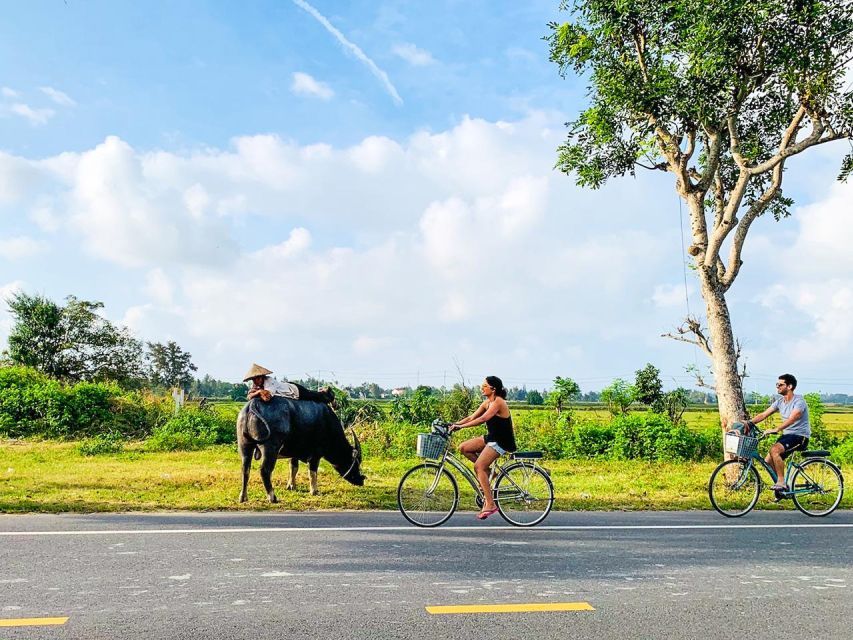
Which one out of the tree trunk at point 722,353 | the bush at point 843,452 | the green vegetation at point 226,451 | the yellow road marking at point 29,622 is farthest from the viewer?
the bush at point 843,452

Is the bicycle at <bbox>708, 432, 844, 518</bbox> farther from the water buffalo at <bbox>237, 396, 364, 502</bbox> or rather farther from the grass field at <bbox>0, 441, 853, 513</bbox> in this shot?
the water buffalo at <bbox>237, 396, 364, 502</bbox>

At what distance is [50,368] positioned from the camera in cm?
3744

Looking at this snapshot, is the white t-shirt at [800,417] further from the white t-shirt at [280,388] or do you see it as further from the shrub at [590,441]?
the shrub at [590,441]

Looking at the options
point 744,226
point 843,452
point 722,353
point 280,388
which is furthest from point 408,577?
point 843,452

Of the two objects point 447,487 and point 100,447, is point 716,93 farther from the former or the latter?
point 100,447

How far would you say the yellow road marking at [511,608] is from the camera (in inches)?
207

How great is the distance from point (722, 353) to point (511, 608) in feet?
30.8

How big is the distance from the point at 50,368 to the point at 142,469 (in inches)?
1035

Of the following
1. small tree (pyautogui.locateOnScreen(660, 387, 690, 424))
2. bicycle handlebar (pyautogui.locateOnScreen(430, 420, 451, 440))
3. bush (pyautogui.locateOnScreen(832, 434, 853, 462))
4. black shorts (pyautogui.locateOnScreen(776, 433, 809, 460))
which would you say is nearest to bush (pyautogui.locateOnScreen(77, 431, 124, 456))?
bicycle handlebar (pyautogui.locateOnScreen(430, 420, 451, 440))

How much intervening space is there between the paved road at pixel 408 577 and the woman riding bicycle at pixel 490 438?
504 millimetres

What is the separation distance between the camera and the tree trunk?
13.0 meters

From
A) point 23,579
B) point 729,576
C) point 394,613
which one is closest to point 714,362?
point 729,576

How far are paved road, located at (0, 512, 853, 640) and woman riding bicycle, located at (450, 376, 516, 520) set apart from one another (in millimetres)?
504

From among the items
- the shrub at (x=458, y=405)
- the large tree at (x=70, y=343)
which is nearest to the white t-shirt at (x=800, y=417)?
the shrub at (x=458, y=405)
